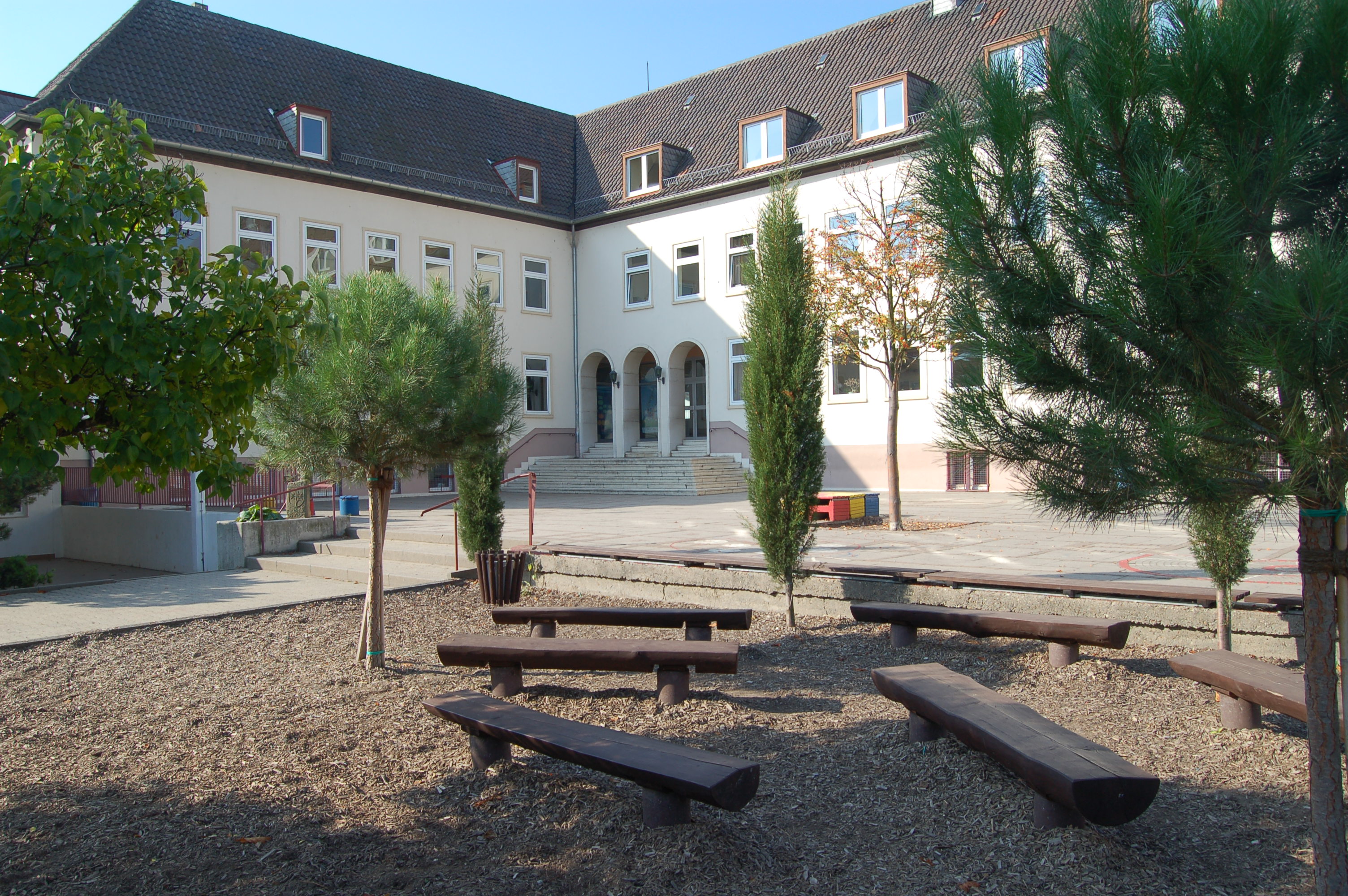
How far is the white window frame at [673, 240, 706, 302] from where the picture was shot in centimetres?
2661

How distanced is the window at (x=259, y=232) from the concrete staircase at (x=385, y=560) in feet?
33.0

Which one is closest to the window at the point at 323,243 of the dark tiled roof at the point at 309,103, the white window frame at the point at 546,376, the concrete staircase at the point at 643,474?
the dark tiled roof at the point at 309,103

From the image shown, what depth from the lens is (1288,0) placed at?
9.30ft

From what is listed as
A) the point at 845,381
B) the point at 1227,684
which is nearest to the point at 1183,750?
the point at 1227,684

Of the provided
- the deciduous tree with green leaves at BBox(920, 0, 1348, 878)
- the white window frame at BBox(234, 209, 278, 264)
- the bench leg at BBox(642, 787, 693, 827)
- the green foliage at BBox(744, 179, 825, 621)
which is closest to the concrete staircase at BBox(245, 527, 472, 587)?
the green foliage at BBox(744, 179, 825, 621)

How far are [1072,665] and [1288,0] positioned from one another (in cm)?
476

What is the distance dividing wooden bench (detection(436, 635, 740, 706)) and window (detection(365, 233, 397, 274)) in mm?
19915

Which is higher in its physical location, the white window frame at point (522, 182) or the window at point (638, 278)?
the white window frame at point (522, 182)

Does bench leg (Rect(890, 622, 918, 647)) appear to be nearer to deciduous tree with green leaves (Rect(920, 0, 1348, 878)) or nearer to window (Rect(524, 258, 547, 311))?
deciduous tree with green leaves (Rect(920, 0, 1348, 878))

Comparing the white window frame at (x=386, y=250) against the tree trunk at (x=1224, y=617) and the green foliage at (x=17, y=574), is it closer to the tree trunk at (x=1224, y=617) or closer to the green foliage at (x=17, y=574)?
the green foliage at (x=17, y=574)

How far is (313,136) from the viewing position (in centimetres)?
2400

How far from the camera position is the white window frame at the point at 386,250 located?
24.8 m

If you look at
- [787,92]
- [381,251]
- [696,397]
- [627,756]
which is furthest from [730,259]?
[627,756]

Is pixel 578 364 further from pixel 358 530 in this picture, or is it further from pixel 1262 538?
pixel 1262 538
